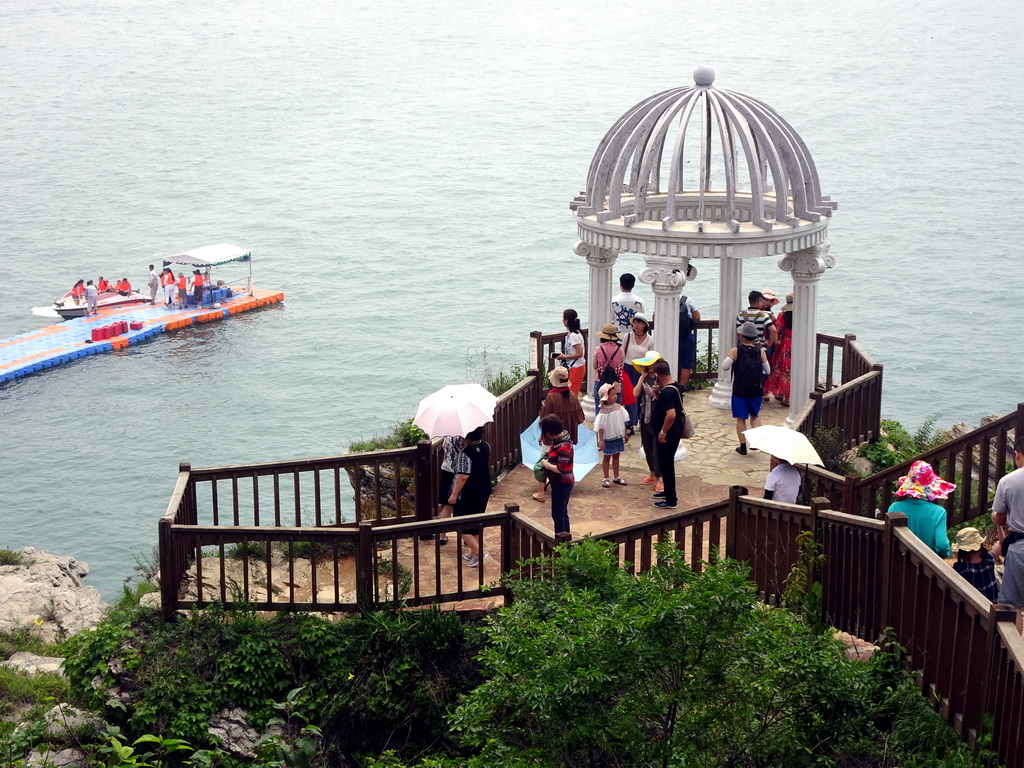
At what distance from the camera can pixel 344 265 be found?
58531mm

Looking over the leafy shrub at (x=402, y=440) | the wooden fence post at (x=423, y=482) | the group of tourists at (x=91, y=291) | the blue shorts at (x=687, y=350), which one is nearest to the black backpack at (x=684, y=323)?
the blue shorts at (x=687, y=350)

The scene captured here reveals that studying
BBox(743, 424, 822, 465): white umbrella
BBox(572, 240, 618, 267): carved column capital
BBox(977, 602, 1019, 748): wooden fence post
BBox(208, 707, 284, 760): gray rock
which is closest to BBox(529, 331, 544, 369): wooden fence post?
BBox(572, 240, 618, 267): carved column capital

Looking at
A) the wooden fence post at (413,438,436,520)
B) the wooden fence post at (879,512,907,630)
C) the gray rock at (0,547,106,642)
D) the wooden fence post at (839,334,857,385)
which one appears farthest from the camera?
the wooden fence post at (839,334,857,385)

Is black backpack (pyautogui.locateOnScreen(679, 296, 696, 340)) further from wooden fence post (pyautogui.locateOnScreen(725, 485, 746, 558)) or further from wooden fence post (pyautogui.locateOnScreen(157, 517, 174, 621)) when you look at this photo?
wooden fence post (pyautogui.locateOnScreen(157, 517, 174, 621))

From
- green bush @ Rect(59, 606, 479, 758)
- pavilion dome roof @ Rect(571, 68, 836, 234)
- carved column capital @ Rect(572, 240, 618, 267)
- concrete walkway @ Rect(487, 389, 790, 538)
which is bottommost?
green bush @ Rect(59, 606, 479, 758)

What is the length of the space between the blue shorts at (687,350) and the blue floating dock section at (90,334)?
30.3 metres

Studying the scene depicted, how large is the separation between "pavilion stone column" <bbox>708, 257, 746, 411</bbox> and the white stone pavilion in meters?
0.96

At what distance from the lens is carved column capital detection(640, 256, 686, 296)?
15141mm

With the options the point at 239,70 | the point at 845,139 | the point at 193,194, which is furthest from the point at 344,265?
the point at 239,70

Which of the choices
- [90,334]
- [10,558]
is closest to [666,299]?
[10,558]

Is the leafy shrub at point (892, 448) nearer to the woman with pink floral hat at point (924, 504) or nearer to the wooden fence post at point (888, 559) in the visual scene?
the woman with pink floral hat at point (924, 504)

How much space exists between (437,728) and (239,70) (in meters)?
90.2

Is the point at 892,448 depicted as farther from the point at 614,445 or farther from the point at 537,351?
the point at 537,351

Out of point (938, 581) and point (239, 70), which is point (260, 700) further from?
point (239, 70)
